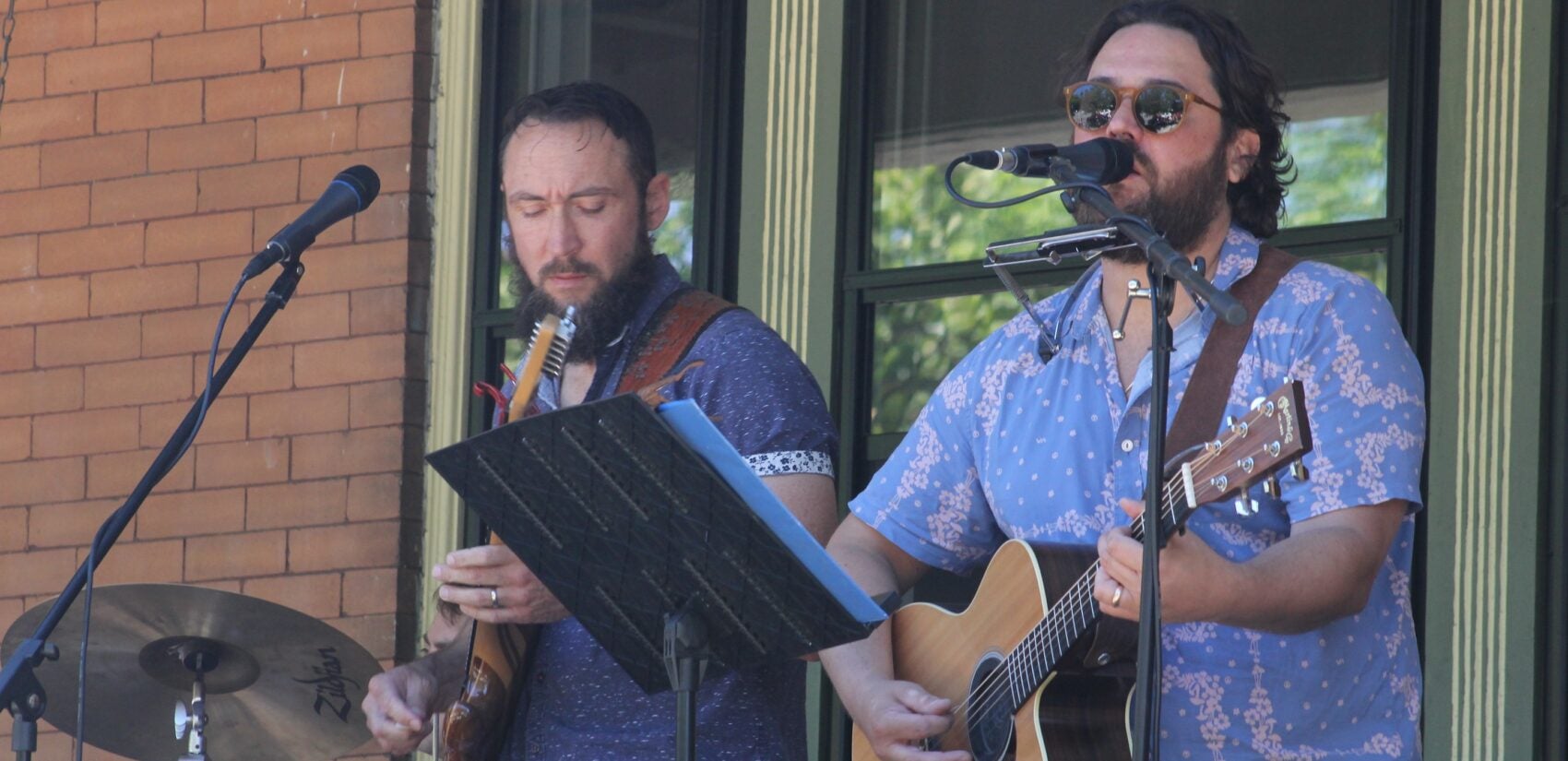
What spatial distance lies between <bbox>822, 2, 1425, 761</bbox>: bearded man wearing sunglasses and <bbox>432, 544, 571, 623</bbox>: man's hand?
1.75 feet

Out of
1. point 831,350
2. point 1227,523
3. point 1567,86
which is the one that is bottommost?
point 1227,523

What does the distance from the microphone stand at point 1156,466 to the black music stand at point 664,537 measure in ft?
1.42

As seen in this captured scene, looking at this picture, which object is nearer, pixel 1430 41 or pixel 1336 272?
pixel 1336 272

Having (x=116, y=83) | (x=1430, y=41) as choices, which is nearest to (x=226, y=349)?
(x=116, y=83)

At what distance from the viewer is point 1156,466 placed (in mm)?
3059

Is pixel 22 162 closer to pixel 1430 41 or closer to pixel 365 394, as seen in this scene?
pixel 365 394

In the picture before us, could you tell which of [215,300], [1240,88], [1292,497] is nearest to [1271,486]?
[1292,497]

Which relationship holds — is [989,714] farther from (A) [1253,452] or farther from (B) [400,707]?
(B) [400,707]

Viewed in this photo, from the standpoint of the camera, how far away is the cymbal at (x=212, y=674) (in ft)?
14.2

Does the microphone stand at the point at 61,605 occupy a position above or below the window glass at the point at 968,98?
below

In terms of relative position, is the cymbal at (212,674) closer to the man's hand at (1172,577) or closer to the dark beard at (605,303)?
the dark beard at (605,303)

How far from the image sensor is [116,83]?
6.50 m

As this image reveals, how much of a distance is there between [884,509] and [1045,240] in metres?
0.82

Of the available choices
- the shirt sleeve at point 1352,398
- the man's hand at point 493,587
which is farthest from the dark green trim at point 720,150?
the shirt sleeve at point 1352,398
